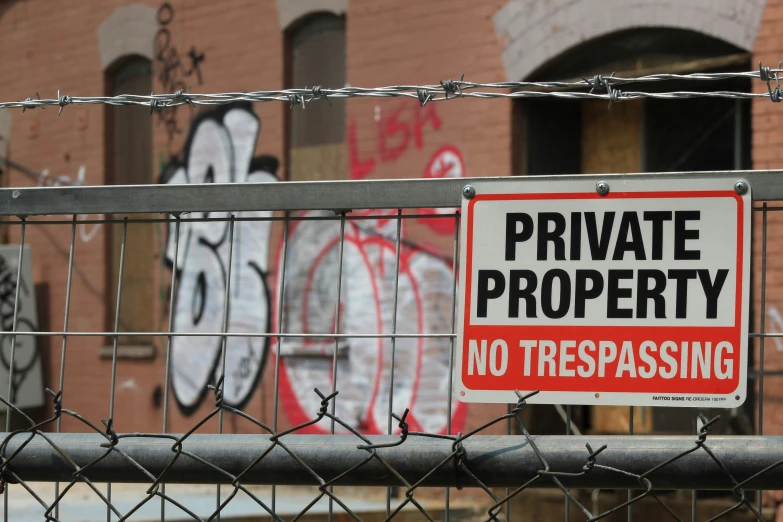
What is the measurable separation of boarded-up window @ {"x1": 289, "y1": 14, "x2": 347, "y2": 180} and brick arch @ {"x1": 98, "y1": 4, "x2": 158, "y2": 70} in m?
1.68

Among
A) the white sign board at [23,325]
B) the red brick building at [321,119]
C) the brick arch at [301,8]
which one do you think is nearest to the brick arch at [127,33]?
the red brick building at [321,119]

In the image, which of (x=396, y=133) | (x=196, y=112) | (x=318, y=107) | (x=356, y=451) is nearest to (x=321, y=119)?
(x=318, y=107)

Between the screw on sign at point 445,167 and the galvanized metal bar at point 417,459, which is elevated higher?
the screw on sign at point 445,167

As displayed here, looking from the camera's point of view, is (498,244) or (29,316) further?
(29,316)

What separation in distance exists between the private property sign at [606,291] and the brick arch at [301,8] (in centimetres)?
686

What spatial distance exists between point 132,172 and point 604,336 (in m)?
9.02

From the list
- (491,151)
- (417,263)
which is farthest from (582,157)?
(417,263)

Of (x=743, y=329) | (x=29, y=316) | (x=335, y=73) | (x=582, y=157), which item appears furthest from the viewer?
(x=29, y=316)

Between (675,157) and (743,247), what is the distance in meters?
5.46

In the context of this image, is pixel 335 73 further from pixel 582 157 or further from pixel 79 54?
pixel 79 54

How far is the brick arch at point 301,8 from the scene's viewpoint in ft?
30.1

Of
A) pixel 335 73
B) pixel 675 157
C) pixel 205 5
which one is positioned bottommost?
pixel 675 157

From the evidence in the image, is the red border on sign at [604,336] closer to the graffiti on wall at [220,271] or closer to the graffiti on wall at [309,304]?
the graffiti on wall at [309,304]

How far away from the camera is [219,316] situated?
33.2 ft
